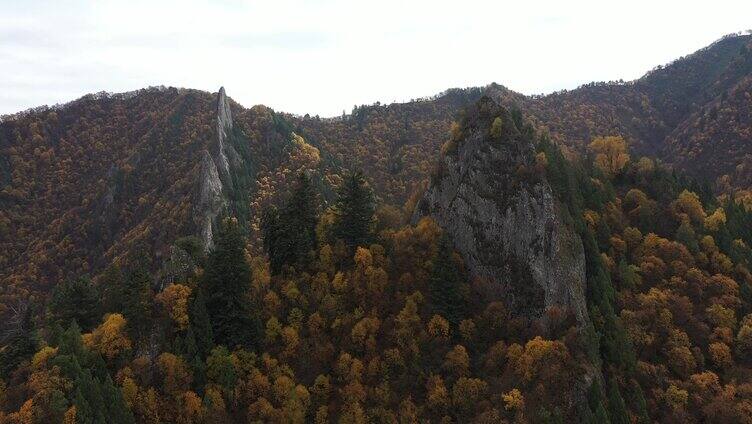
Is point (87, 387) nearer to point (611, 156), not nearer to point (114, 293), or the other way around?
point (114, 293)

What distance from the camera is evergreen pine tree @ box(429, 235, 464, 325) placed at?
230 ft

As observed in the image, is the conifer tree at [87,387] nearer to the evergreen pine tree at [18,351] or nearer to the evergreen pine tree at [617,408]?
the evergreen pine tree at [18,351]

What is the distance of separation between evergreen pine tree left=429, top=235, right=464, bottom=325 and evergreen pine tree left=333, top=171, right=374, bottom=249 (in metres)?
15.8

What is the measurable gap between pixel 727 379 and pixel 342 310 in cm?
5479

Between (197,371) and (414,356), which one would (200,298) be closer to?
(197,371)

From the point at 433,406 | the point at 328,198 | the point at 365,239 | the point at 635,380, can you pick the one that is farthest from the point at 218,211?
the point at 635,380

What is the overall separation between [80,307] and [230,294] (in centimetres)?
2129

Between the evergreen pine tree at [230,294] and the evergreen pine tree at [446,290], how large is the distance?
26.2 m

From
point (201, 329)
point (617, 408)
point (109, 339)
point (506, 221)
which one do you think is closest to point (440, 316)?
point (506, 221)

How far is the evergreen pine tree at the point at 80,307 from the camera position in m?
67.7

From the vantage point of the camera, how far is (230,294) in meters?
69.2

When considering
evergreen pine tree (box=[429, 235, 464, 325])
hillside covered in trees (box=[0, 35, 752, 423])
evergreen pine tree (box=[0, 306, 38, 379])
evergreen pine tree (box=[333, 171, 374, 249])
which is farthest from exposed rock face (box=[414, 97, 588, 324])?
evergreen pine tree (box=[0, 306, 38, 379])

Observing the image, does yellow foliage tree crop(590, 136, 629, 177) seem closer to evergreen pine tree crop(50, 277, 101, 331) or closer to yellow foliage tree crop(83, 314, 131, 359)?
yellow foliage tree crop(83, 314, 131, 359)

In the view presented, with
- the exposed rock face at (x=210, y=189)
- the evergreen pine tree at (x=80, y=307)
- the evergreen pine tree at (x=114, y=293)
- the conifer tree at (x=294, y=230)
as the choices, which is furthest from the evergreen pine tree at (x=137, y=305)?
the exposed rock face at (x=210, y=189)
